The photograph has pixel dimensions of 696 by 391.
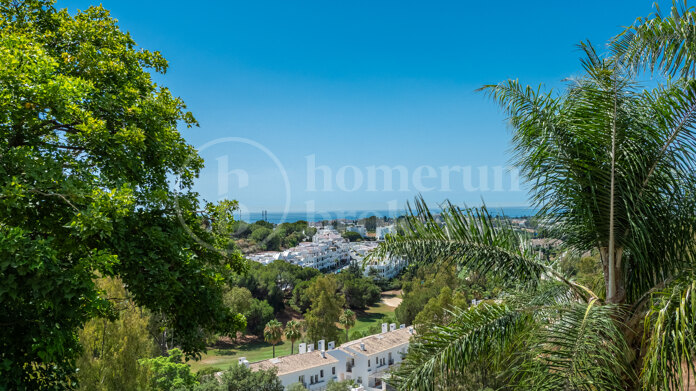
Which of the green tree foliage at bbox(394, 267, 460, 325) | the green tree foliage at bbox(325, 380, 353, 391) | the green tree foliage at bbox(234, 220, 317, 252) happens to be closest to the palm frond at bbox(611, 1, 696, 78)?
the green tree foliage at bbox(325, 380, 353, 391)

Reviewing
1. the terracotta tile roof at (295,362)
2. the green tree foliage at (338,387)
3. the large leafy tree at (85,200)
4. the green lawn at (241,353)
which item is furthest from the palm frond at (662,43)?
the green lawn at (241,353)

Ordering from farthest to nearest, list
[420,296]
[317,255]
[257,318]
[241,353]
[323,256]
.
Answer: [323,256]
[317,255]
[257,318]
[420,296]
[241,353]

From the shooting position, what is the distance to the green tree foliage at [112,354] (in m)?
10.2

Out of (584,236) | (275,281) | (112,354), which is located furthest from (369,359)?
(275,281)

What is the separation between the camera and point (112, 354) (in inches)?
416

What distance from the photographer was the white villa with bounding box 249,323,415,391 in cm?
2377

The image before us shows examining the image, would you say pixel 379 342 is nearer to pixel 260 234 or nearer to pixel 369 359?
pixel 369 359

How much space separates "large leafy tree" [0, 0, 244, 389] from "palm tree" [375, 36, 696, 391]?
98.4 inches

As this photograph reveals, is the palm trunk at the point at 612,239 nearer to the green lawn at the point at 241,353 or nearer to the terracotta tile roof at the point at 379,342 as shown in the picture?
the terracotta tile roof at the point at 379,342

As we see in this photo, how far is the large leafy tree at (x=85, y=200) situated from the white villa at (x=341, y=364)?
19.1 m

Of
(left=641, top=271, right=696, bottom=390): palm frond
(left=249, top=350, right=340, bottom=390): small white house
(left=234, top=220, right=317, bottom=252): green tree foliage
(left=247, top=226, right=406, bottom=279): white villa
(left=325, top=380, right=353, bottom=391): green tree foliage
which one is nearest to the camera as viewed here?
(left=641, top=271, right=696, bottom=390): palm frond

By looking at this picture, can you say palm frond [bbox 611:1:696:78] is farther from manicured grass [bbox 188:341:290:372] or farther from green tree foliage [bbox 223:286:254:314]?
green tree foliage [bbox 223:286:254:314]

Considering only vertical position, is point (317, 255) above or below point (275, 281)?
above

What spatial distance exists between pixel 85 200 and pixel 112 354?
846 cm
